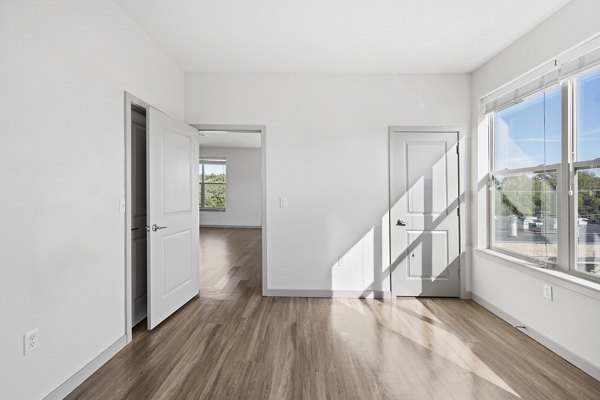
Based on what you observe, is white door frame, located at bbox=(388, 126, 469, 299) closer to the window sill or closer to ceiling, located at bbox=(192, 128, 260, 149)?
the window sill

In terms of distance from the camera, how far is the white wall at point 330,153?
11.5 feet

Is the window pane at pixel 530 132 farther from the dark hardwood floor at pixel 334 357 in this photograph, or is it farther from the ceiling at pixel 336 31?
the dark hardwood floor at pixel 334 357

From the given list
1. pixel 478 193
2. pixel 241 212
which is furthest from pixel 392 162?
Result: pixel 241 212

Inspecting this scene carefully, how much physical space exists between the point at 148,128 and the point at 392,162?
2.65 meters

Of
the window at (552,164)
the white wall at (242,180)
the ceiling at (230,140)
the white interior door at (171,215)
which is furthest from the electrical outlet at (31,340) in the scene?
the white wall at (242,180)

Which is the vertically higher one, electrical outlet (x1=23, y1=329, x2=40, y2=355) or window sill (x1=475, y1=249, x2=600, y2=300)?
window sill (x1=475, y1=249, x2=600, y2=300)

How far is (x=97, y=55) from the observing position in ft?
6.81

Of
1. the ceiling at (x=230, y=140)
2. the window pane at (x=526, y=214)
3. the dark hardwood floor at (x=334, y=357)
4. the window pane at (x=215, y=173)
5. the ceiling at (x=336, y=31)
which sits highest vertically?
the ceiling at (x=230, y=140)

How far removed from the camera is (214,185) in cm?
995

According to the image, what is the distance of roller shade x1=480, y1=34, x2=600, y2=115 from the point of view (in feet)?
6.79

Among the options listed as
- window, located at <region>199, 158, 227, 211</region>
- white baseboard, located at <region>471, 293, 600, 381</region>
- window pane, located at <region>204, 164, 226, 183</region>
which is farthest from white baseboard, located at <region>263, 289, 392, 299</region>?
window pane, located at <region>204, 164, 226, 183</region>

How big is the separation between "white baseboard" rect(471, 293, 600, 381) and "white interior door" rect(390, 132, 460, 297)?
2.02 ft

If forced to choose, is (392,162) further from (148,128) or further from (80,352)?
(80,352)

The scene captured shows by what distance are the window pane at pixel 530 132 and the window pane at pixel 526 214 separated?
15cm
